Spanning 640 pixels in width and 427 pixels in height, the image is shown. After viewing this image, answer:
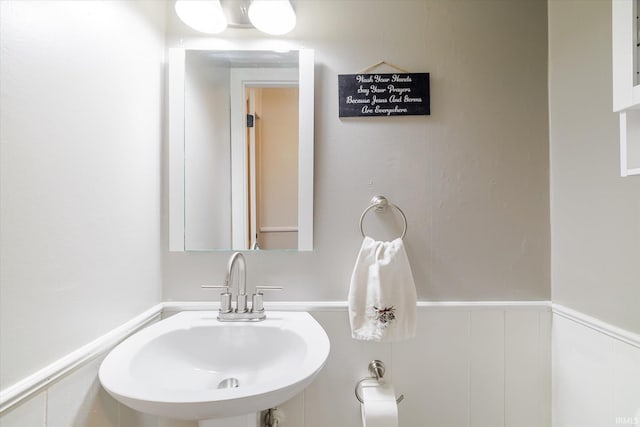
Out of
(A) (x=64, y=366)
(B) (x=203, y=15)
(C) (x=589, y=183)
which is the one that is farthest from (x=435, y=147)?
(A) (x=64, y=366)

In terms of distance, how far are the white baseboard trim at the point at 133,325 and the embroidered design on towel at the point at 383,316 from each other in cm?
13

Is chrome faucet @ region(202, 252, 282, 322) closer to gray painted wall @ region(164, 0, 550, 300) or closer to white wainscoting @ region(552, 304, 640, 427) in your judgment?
gray painted wall @ region(164, 0, 550, 300)

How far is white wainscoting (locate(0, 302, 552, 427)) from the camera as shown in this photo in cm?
105

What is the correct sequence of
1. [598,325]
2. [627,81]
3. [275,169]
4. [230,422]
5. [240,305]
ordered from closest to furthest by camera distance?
[627,81], [230,422], [598,325], [240,305], [275,169]

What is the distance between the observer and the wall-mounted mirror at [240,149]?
108cm

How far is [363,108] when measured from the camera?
3.56 feet

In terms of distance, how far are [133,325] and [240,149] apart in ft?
2.18

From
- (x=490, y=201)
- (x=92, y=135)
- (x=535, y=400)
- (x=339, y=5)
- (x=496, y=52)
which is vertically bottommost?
(x=535, y=400)

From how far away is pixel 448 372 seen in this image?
41.7 inches

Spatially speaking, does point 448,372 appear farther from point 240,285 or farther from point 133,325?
point 133,325

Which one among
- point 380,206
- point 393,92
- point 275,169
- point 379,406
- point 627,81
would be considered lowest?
point 379,406

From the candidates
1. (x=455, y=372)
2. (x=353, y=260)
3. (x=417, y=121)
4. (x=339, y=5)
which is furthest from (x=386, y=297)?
(x=339, y=5)

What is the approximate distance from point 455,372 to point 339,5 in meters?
1.39

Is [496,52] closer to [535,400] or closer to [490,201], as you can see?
[490,201]
